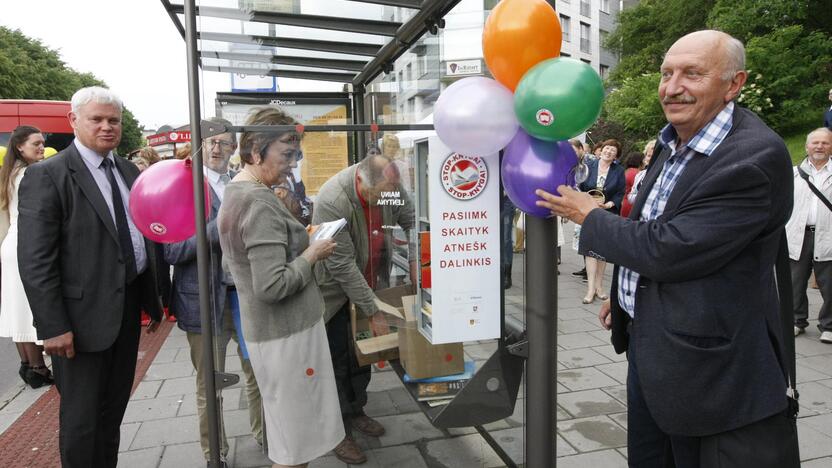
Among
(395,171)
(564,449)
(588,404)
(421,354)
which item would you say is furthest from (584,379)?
(395,171)

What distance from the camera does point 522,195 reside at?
2.32 meters

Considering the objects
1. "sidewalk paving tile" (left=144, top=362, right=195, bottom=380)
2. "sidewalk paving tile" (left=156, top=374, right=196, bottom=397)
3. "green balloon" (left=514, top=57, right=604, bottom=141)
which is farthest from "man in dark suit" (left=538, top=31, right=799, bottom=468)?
"sidewalk paving tile" (left=144, top=362, right=195, bottom=380)

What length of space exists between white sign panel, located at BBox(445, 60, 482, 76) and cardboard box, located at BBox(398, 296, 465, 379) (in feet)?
3.69

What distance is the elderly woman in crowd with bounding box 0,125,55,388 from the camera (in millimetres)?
4520

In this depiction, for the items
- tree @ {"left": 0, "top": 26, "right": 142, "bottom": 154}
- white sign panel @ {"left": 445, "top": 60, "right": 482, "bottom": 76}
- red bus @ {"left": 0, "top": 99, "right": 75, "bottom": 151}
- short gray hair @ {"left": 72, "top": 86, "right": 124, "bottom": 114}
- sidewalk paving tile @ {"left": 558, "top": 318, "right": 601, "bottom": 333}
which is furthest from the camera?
tree @ {"left": 0, "top": 26, "right": 142, "bottom": 154}

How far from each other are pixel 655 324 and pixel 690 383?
21cm

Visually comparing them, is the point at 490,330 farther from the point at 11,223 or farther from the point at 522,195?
the point at 11,223

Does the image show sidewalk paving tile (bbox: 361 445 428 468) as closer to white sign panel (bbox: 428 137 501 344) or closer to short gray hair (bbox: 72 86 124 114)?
white sign panel (bbox: 428 137 501 344)

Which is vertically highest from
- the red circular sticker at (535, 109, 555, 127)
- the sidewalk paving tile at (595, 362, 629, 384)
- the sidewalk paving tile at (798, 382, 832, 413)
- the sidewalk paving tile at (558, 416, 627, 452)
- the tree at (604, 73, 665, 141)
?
the tree at (604, 73, 665, 141)

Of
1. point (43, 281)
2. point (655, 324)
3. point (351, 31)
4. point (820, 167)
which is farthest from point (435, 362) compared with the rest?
point (820, 167)

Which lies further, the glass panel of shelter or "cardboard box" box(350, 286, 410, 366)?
"cardboard box" box(350, 286, 410, 366)

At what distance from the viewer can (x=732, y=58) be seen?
→ 1.91m

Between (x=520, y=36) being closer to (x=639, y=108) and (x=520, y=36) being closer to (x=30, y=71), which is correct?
(x=639, y=108)

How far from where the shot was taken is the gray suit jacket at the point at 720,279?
177 centimetres
